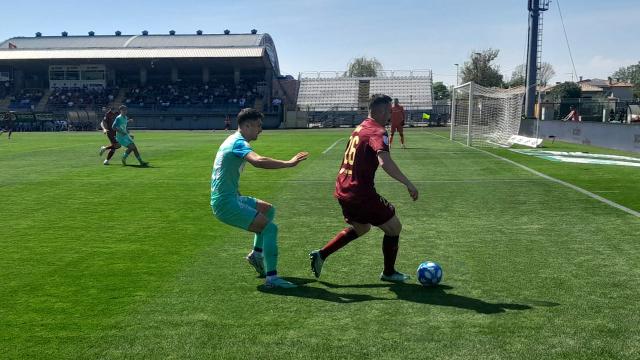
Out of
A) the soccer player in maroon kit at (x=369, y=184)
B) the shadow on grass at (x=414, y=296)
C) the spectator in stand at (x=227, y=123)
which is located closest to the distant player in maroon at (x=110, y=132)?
the shadow on grass at (x=414, y=296)

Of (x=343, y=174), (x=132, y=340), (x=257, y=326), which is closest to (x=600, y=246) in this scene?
(x=343, y=174)

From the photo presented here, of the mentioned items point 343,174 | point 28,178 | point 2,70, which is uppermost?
point 2,70

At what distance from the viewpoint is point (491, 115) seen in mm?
32438

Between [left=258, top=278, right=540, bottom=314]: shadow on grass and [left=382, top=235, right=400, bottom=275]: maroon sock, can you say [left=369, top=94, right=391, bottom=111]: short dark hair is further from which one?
[left=258, top=278, right=540, bottom=314]: shadow on grass

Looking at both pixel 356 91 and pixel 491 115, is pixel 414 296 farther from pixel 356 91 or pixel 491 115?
pixel 356 91

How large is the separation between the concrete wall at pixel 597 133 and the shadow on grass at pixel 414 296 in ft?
67.3

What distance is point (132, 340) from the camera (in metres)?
4.34

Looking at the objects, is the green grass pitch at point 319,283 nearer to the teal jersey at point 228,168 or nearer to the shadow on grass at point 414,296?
the shadow on grass at point 414,296

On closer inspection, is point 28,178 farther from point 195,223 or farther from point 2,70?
point 2,70

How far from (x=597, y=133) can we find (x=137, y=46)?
6279 centimetres

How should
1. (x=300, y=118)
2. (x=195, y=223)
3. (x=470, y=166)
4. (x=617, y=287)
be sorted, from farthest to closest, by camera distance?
(x=300, y=118) < (x=470, y=166) < (x=195, y=223) < (x=617, y=287)

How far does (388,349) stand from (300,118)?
6162cm

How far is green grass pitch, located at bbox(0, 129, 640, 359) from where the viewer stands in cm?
428

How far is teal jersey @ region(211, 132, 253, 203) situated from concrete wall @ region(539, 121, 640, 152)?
70.1 feet
